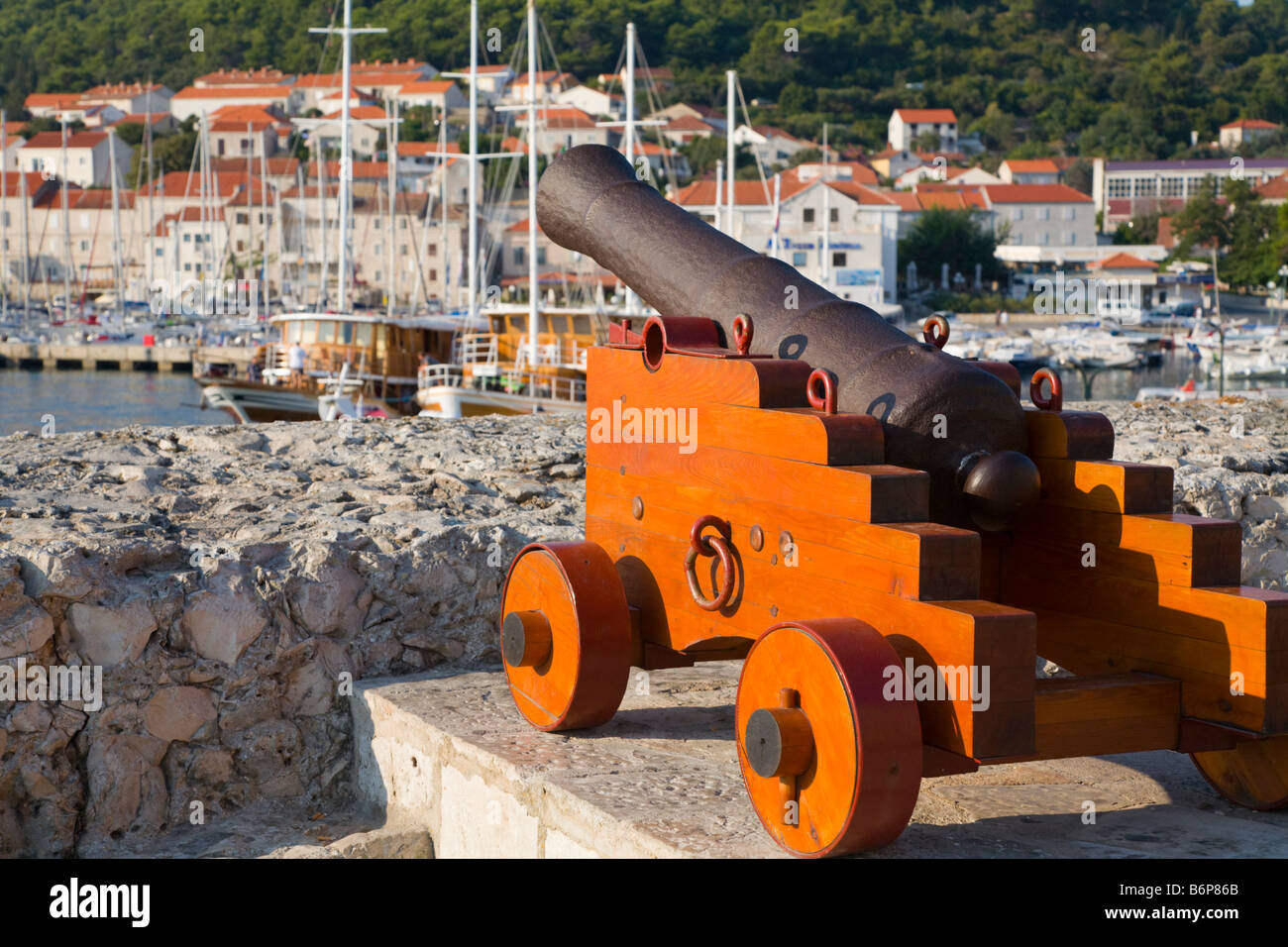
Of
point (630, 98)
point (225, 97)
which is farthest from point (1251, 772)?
point (225, 97)

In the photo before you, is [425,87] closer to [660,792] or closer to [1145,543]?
[660,792]

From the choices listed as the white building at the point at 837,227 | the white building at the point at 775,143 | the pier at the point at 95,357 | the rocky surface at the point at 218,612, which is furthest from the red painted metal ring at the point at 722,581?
the white building at the point at 775,143

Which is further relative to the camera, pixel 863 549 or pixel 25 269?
pixel 25 269

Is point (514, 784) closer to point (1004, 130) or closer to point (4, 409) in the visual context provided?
point (4, 409)

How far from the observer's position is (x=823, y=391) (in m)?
3.39

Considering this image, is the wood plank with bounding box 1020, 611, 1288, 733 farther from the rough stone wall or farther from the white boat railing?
the white boat railing

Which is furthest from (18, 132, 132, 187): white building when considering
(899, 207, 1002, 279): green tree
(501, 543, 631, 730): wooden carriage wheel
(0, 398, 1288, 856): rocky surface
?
(501, 543, 631, 730): wooden carriage wheel

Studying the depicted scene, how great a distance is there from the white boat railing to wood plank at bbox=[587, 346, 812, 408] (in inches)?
751

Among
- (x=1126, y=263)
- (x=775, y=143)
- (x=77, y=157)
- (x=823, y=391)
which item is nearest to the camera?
(x=823, y=391)

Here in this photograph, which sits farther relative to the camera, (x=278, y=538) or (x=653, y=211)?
(x=278, y=538)

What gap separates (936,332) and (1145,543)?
0.75 meters

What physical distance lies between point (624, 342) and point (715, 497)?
0.73m

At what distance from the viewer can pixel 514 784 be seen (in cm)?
363
